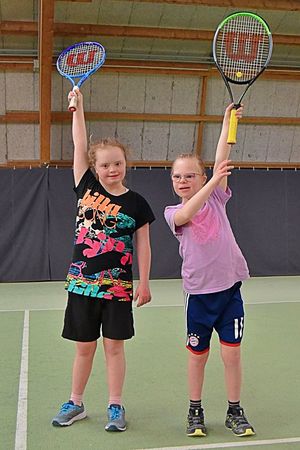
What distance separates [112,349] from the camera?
2883mm

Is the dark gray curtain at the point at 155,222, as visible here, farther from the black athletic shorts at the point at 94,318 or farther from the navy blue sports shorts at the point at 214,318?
the navy blue sports shorts at the point at 214,318

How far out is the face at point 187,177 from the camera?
2.79 metres

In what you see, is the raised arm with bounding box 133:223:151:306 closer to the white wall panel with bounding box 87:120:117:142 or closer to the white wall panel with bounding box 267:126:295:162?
the white wall panel with bounding box 87:120:117:142

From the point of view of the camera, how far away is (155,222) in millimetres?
9820

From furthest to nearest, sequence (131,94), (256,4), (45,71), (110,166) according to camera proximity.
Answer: (131,94), (45,71), (256,4), (110,166)

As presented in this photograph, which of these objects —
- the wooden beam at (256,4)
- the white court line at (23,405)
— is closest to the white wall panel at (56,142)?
the wooden beam at (256,4)

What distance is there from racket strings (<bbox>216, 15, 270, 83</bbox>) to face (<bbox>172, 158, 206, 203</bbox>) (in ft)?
2.50

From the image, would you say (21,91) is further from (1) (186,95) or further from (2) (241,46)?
(2) (241,46)

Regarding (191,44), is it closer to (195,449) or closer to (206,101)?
(206,101)

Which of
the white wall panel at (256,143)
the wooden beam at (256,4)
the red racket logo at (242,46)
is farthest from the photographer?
the white wall panel at (256,143)

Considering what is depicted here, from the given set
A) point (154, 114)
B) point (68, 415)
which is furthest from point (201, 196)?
point (154, 114)

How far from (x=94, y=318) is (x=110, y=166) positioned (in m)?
0.72

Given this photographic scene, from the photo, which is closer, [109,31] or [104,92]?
[109,31]

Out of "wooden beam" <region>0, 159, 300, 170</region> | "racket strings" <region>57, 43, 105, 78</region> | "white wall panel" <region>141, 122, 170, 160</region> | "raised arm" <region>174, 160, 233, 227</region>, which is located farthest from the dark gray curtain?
"raised arm" <region>174, 160, 233, 227</region>
